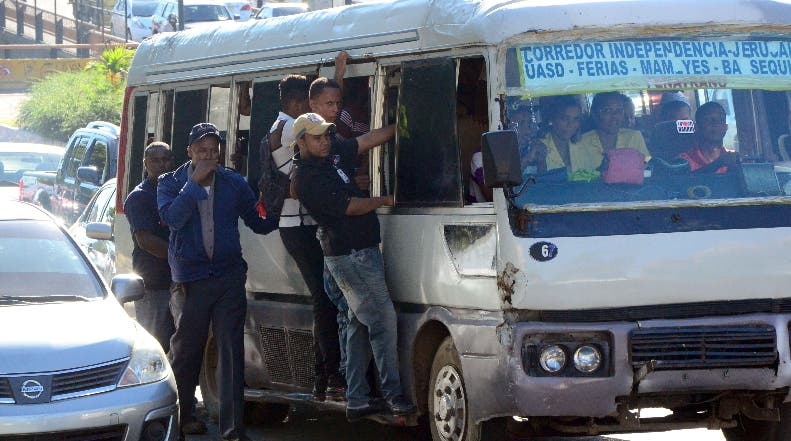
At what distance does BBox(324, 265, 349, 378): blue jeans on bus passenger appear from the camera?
9.04m

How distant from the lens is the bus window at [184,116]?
11.1 meters

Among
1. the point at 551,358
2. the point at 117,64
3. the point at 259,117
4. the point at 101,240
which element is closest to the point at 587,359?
the point at 551,358

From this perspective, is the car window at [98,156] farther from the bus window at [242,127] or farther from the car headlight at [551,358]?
the car headlight at [551,358]

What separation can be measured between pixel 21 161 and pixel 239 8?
28106mm

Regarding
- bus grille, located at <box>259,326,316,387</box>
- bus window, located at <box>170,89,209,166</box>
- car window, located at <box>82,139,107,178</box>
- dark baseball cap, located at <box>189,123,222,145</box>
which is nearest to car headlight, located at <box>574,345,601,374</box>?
bus grille, located at <box>259,326,316,387</box>

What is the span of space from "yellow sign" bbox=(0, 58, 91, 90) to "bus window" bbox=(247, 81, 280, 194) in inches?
1637

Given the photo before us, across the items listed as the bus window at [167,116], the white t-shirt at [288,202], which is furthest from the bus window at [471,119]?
the bus window at [167,116]

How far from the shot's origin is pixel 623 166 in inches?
306

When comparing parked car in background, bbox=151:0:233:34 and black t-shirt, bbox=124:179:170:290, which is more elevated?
parked car in background, bbox=151:0:233:34

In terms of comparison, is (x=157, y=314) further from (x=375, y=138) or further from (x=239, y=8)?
(x=239, y=8)

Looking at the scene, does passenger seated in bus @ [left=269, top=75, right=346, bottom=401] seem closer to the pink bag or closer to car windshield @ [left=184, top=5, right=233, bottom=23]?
the pink bag

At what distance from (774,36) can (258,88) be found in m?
3.45

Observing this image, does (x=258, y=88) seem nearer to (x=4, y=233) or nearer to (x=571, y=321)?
(x=4, y=233)

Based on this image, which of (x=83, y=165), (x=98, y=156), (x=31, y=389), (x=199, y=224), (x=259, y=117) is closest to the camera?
(x=31, y=389)
